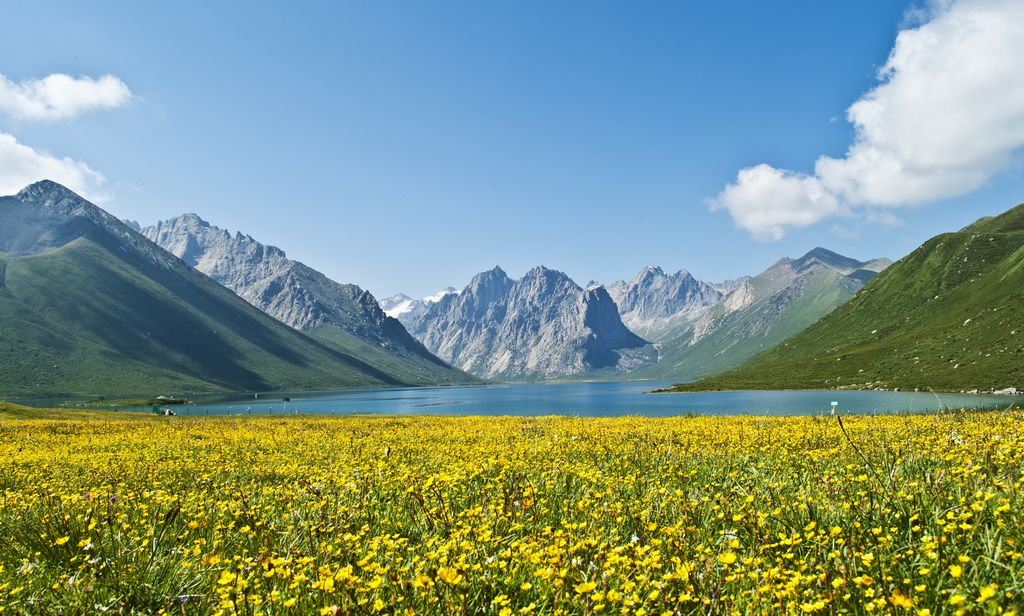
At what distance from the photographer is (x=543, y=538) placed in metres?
6.52

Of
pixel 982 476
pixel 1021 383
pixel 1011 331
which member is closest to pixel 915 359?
pixel 1011 331

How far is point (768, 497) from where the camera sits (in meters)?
8.15

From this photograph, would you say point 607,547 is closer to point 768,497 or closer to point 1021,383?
point 768,497

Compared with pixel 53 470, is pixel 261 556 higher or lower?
higher

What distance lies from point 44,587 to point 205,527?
8.84ft

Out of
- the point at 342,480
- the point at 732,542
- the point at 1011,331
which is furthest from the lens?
the point at 1011,331

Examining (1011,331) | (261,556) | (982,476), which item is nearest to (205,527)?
(261,556)

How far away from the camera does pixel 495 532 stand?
23.8 ft

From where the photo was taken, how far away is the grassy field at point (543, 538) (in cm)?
472

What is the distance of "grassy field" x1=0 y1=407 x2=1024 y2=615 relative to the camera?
4723 mm

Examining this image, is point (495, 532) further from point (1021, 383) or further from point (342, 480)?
point (1021, 383)

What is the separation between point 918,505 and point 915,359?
211513mm

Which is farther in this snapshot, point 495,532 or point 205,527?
Answer: point 205,527

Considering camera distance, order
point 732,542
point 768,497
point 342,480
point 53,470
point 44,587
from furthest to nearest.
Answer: point 53,470 → point 342,480 → point 768,497 → point 44,587 → point 732,542
